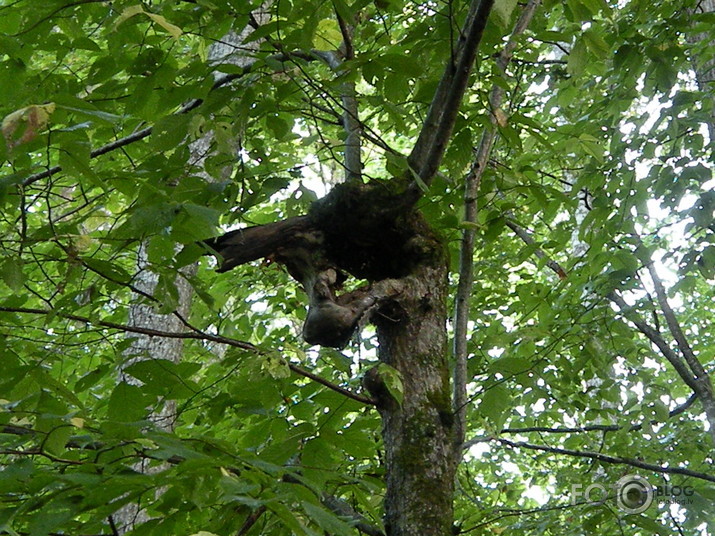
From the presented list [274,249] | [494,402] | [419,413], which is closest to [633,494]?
[494,402]

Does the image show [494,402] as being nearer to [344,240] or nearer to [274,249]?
[344,240]

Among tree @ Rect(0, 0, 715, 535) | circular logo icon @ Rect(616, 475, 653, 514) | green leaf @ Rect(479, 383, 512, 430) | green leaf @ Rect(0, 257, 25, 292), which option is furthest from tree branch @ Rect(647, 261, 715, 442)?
green leaf @ Rect(0, 257, 25, 292)

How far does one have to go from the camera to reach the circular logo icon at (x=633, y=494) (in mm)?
3402

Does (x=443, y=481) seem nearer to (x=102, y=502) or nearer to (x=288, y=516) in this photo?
(x=288, y=516)

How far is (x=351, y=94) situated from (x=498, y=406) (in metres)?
1.12

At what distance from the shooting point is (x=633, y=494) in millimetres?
3592

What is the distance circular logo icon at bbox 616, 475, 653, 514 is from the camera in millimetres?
3402

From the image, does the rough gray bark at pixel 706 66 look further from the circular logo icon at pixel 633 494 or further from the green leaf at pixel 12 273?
the green leaf at pixel 12 273

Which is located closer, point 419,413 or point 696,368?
point 419,413

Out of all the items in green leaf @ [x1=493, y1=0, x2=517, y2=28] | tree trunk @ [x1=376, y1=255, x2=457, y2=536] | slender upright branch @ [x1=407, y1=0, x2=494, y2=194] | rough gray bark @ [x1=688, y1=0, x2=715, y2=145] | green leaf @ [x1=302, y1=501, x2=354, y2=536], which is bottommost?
green leaf @ [x1=302, y1=501, x2=354, y2=536]

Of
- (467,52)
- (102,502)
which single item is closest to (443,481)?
(102,502)

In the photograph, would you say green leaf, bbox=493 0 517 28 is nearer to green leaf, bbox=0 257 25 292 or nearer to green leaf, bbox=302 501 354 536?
green leaf, bbox=302 501 354 536

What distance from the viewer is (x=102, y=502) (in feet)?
4.09

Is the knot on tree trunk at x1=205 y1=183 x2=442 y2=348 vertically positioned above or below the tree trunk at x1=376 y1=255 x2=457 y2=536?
above
